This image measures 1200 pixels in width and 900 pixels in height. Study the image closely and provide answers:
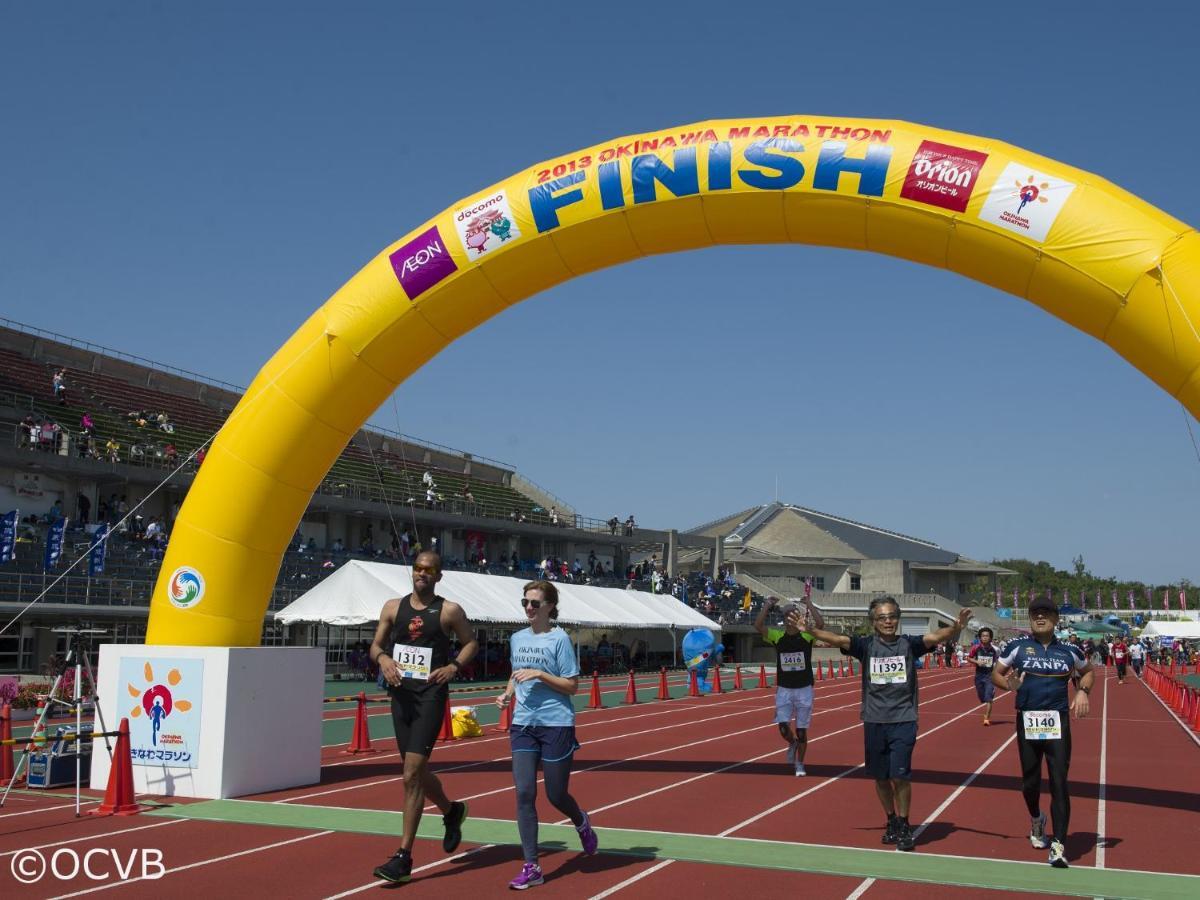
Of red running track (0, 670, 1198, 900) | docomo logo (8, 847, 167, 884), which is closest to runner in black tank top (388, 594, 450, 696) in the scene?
red running track (0, 670, 1198, 900)

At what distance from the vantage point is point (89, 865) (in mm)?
7703

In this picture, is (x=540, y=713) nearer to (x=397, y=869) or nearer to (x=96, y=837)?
(x=397, y=869)

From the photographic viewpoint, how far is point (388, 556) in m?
42.8

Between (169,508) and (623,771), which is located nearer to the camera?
(623,771)

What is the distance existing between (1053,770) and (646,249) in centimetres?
597

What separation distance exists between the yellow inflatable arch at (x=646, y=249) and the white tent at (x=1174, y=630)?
2414 inches

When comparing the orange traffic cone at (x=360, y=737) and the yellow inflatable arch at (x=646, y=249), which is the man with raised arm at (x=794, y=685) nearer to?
the yellow inflatable arch at (x=646, y=249)

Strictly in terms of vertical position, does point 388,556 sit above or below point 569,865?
above

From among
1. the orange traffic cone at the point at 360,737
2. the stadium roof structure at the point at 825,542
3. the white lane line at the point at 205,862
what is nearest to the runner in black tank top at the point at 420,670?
the white lane line at the point at 205,862

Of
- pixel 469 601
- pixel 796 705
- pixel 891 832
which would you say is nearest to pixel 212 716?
pixel 891 832

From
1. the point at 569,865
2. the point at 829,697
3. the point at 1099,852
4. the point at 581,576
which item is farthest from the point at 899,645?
the point at 581,576

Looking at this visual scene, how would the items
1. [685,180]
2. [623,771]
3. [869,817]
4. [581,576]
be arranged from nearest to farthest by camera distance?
[869,817] → [685,180] → [623,771] → [581,576]

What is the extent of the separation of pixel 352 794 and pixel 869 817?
480 cm

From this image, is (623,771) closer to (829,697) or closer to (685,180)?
(685,180)
